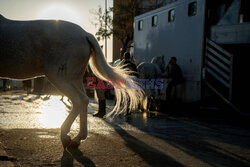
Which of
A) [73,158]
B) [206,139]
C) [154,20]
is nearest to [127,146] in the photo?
[73,158]

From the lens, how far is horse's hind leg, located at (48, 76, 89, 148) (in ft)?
14.6

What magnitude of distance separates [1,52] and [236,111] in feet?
22.8

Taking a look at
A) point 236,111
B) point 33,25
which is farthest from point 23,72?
point 236,111

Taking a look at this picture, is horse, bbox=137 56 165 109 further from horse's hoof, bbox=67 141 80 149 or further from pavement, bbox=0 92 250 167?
horse's hoof, bbox=67 141 80 149

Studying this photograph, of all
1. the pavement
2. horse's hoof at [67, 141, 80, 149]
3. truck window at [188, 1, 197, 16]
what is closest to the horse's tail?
the pavement

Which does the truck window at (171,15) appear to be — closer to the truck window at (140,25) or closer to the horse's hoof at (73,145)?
the truck window at (140,25)

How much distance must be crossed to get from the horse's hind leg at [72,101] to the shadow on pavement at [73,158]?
0.78ft

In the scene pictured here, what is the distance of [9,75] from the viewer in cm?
461

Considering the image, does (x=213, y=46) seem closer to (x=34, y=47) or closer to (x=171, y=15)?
(x=171, y=15)

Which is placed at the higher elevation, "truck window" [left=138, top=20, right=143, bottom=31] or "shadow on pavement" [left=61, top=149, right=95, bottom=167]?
"truck window" [left=138, top=20, right=143, bottom=31]

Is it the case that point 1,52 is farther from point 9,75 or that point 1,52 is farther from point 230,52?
point 230,52

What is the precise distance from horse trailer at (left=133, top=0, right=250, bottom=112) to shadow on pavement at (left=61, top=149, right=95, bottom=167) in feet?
21.2

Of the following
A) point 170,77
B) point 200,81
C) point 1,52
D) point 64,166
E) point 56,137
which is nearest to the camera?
point 64,166

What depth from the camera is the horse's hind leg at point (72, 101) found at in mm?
4453
